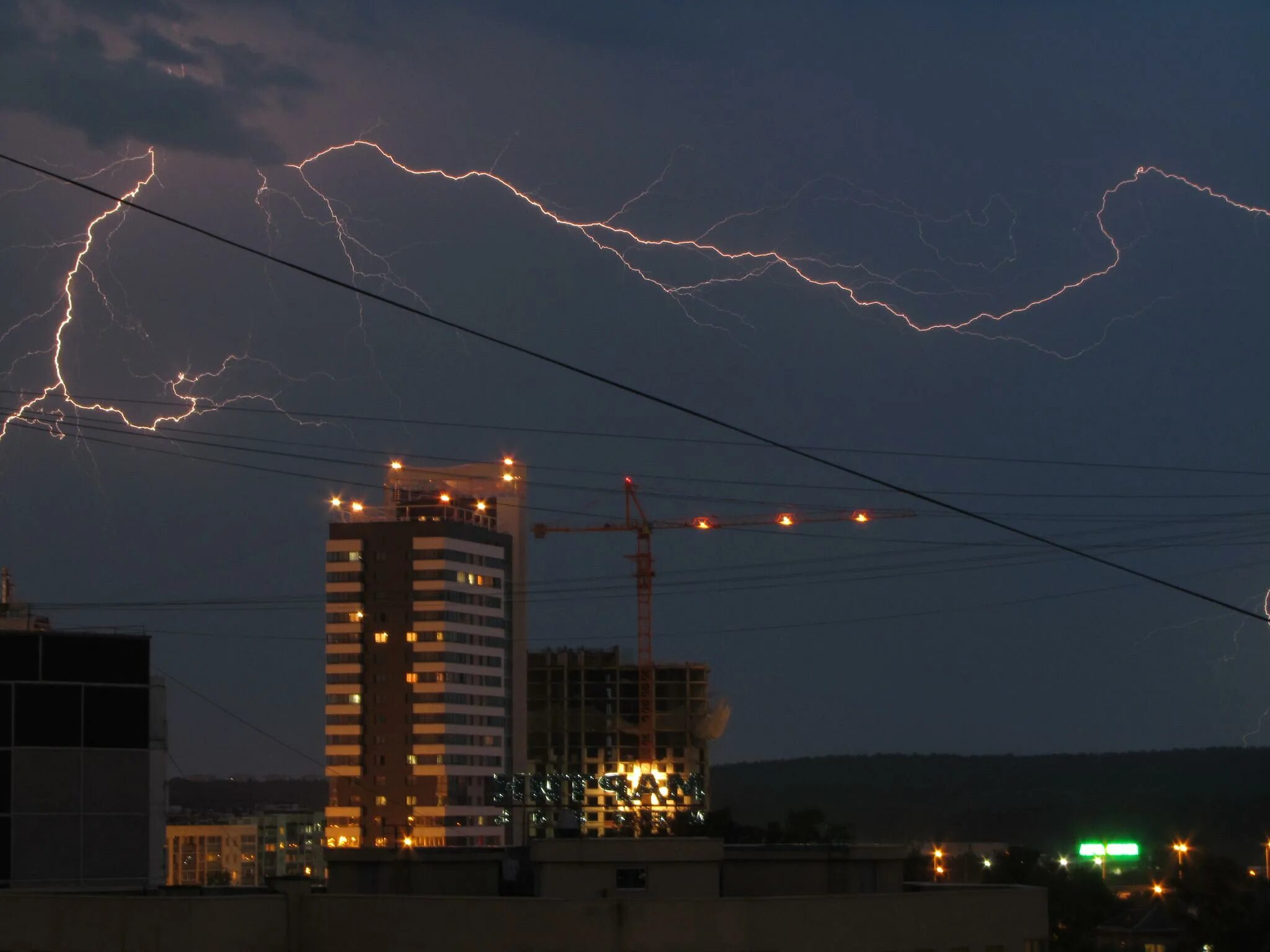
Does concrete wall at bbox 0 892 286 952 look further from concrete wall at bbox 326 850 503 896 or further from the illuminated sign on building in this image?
the illuminated sign on building

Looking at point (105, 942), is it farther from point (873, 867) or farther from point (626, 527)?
point (626, 527)

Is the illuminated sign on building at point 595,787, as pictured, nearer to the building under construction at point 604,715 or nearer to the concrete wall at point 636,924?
the building under construction at point 604,715

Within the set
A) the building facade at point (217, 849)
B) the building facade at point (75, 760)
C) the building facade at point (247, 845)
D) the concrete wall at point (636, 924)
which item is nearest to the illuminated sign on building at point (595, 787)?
the building facade at point (247, 845)

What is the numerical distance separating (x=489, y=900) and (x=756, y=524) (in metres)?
129

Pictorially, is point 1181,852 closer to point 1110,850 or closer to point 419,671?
point 1110,850

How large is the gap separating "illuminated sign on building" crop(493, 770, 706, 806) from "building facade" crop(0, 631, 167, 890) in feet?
285

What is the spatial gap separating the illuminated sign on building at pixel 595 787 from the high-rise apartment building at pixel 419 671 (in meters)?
3.57

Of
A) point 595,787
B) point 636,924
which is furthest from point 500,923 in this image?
point 595,787

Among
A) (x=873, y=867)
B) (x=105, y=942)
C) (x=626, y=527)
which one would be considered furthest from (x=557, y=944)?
(x=626, y=527)

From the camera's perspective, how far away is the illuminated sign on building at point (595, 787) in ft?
442

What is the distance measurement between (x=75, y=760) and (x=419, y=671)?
10777cm

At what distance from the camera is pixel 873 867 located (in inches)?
1045

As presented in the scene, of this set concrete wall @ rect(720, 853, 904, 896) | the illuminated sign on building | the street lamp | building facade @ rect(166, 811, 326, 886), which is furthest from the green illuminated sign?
concrete wall @ rect(720, 853, 904, 896)

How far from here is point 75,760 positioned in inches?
1404
